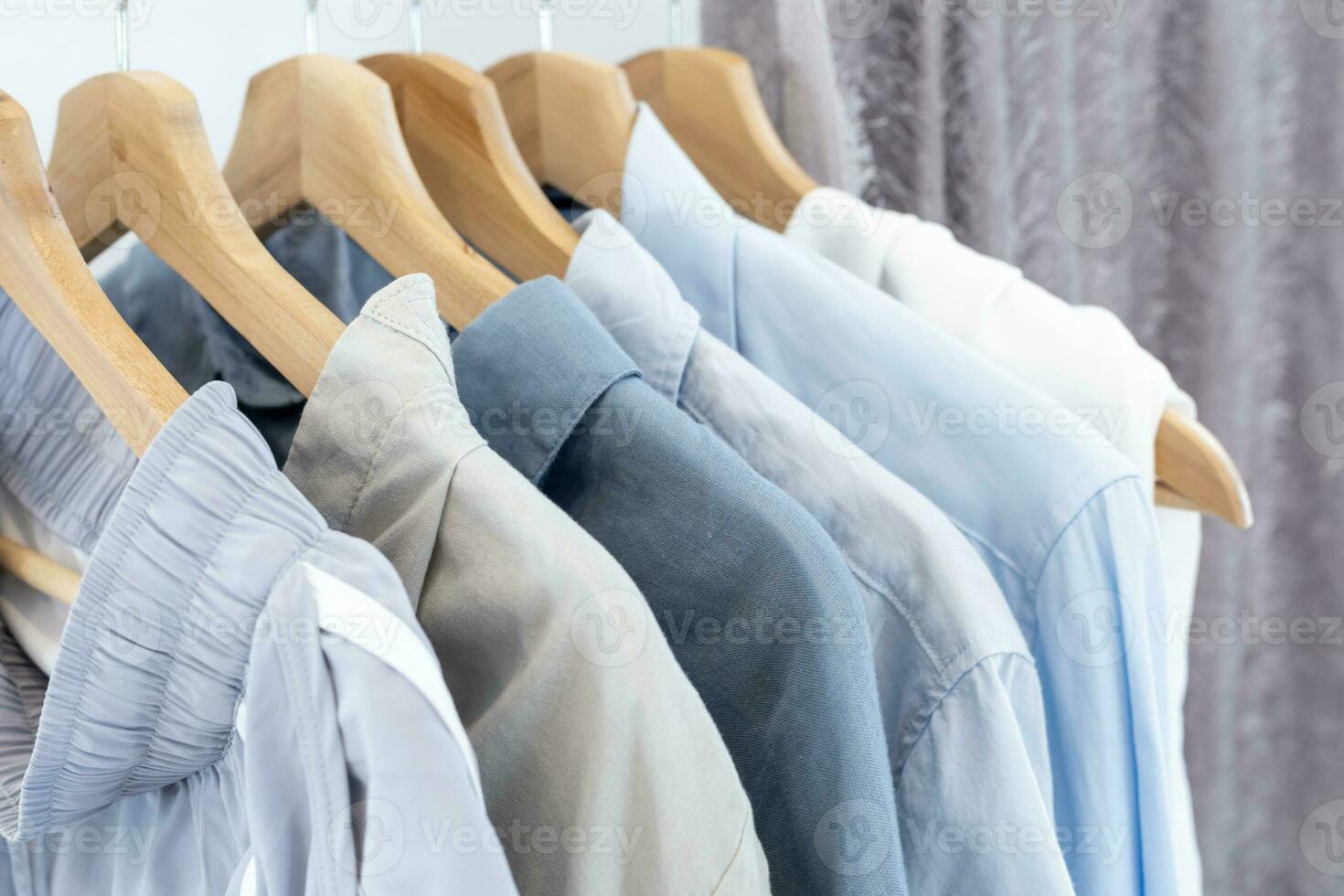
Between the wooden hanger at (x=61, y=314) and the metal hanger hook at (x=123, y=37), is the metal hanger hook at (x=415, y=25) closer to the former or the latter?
the metal hanger hook at (x=123, y=37)

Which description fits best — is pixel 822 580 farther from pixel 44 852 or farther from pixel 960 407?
pixel 44 852

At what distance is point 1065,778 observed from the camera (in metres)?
0.50

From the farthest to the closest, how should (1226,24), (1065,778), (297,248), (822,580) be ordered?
(1226,24) → (297,248) → (1065,778) → (822,580)

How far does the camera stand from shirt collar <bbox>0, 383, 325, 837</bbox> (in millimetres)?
339

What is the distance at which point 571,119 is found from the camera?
0.66 metres

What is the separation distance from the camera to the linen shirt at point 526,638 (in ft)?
1.14

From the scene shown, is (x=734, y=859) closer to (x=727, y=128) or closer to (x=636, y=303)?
(x=636, y=303)

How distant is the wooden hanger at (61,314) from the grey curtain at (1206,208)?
0.53 m

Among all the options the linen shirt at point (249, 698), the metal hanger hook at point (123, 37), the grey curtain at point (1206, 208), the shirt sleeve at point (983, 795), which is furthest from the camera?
the grey curtain at point (1206, 208)

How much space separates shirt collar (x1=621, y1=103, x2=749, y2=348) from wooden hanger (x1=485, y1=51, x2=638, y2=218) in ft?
0.08

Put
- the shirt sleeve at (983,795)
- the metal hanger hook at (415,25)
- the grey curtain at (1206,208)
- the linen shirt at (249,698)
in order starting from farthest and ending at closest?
1. the grey curtain at (1206,208)
2. the metal hanger hook at (415,25)
3. the shirt sleeve at (983,795)
4. the linen shirt at (249,698)

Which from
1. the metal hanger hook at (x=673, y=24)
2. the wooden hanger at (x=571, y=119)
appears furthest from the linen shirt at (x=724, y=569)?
the metal hanger hook at (x=673, y=24)

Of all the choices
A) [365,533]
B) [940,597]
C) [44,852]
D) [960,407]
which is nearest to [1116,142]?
[960,407]

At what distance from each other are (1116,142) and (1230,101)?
0.31 ft
